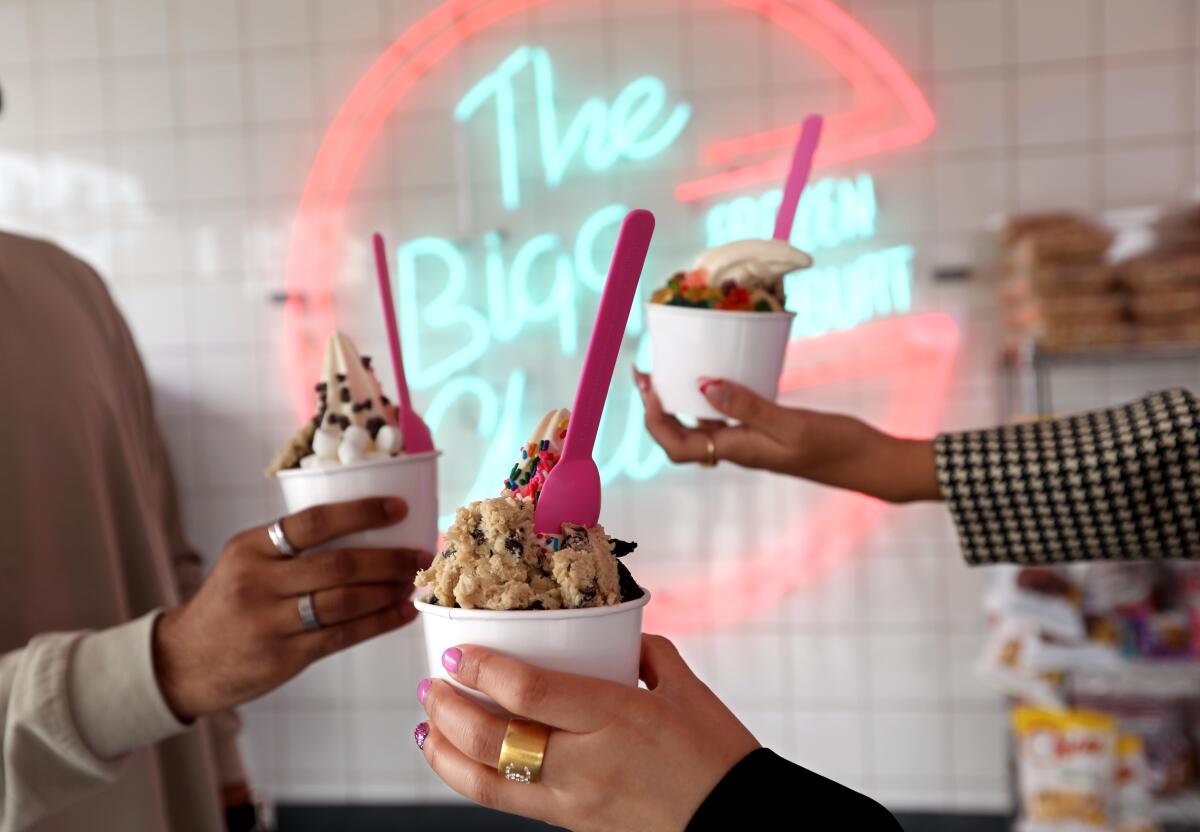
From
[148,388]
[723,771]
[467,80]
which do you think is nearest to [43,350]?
[148,388]

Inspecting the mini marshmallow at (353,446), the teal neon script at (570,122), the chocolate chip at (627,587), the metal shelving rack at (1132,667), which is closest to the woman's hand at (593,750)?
the chocolate chip at (627,587)

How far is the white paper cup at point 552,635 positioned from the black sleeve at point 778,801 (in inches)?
4.0

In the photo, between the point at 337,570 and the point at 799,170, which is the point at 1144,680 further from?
the point at 337,570

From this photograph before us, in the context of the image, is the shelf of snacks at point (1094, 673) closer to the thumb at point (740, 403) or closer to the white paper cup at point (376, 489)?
the thumb at point (740, 403)

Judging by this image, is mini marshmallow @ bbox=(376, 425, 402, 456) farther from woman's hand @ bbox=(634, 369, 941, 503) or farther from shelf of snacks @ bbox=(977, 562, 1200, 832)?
shelf of snacks @ bbox=(977, 562, 1200, 832)

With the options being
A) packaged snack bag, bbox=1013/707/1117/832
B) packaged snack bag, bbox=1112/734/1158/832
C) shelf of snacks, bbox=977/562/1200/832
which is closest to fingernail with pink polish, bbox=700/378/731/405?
shelf of snacks, bbox=977/562/1200/832

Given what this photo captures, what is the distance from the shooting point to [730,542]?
9.11 ft

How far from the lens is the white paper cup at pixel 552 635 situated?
638 millimetres

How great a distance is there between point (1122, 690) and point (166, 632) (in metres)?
2.34

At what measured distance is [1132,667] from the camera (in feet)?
7.28

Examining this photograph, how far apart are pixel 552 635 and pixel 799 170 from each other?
816 millimetres

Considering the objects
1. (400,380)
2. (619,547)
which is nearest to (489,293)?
(400,380)

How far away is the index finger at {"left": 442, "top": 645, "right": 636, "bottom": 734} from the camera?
59cm

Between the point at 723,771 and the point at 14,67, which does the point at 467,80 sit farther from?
the point at 723,771
